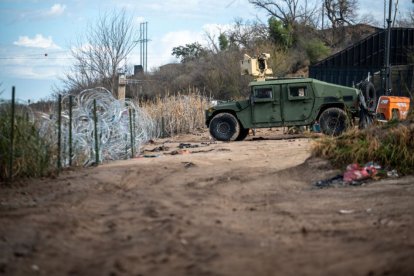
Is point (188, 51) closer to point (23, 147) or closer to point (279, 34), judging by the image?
point (279, 34)

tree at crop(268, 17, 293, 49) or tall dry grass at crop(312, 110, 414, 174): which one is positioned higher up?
tree at crop(268, 17, 293, 49)

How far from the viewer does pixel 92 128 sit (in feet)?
41.1

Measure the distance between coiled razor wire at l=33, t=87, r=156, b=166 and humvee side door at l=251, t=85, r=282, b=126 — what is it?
5.47 metres

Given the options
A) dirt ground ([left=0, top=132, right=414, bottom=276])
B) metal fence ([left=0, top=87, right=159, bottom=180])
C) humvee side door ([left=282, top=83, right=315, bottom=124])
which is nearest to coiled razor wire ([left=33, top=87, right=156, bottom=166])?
metal fence ([left=0, top=87, right=159, bottom=180])

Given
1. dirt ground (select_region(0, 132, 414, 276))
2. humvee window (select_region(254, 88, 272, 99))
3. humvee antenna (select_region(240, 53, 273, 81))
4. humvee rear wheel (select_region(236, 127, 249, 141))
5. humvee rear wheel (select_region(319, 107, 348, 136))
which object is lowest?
dirt ground (select_region(0, 132, 414, 276))

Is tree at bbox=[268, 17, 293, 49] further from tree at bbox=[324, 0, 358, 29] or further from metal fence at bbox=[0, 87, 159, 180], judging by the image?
metal fence at bbox=[0, 87, 159, 180]

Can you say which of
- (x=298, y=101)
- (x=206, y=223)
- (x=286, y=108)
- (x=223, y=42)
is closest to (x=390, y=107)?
(x=298, y=101)

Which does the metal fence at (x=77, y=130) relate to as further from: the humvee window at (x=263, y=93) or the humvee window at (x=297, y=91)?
the humvee window at (x=297, y=91)

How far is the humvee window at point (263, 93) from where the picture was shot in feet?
63.3

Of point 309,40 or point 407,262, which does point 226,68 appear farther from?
point 407,262

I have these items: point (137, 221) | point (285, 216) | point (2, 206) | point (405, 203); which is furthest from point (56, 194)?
point (405, 203)

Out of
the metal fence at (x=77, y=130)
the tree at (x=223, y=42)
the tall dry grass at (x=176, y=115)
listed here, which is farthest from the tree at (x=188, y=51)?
the metal fence at (x=77, y=130)

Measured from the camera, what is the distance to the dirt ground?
16.5ft

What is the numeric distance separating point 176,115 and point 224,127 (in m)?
6.78
